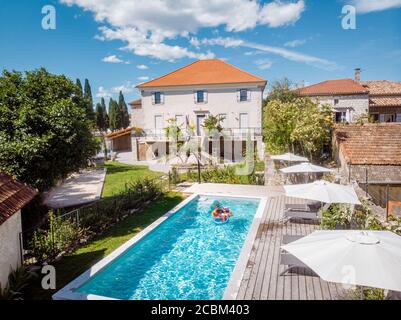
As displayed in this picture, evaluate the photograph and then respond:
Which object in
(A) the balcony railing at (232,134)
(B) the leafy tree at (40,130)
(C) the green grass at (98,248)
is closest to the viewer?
(C) the green grass at (98,248)

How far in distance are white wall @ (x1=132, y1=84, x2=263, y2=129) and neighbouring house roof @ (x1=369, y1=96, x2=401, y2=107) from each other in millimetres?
17007

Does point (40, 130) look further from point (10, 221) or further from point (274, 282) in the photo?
point (274, 282)

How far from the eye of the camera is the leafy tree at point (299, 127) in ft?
65.0

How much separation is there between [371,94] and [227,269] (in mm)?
39290

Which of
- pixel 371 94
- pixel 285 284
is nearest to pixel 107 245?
pixel 285 284

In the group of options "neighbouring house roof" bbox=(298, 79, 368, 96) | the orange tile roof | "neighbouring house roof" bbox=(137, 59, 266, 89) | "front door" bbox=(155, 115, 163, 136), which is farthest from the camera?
the orange tile roof

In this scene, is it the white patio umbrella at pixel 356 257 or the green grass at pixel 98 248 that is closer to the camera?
the white patio umbrella at pixel 356 257

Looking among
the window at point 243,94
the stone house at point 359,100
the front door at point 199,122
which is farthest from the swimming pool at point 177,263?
the stone house at point 359,100

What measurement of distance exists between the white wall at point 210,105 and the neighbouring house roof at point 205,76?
1.99 ft

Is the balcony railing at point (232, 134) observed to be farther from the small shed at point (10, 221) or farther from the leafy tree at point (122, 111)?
the leafy tree at point (122, 111)

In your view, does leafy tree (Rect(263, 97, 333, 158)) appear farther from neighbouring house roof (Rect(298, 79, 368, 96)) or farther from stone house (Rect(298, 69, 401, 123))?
neighbouring house roof (Rect(298, 79, 368, 96))

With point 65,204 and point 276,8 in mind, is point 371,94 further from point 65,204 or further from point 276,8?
point 65,204

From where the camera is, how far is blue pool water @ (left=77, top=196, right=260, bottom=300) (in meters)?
8.50

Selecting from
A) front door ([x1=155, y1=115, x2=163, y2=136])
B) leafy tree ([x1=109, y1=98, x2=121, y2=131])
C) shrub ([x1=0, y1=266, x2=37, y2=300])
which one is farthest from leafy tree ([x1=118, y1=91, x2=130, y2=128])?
shrub ([x1=0, y1=266, x2=37, y2=300])
